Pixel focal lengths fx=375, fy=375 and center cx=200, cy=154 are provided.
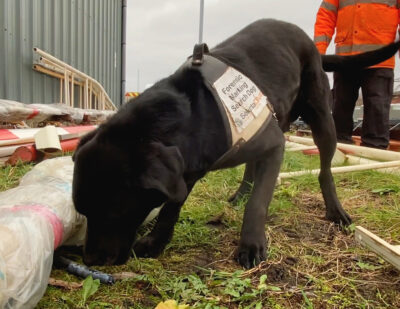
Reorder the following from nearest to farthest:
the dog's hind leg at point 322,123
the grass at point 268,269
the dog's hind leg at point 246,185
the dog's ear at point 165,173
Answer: the dog's ear at point 165,173, the grass at point 268,269, the dog's hind leg at point 322,123, the dog's hind leg at point 246,185

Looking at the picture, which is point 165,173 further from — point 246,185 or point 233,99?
point 246,185

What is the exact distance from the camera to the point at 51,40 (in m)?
6.50

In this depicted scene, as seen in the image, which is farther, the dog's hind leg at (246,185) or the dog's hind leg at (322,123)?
the dog's hind leg at (246,185)

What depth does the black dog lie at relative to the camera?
1.40 metres

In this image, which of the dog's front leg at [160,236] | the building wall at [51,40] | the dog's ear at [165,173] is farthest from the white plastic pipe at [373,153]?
the building wall at [51,40]

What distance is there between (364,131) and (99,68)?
22.0 feet

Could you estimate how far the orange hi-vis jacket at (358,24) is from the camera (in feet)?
15.4

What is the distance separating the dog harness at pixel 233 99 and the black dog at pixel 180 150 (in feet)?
0.11

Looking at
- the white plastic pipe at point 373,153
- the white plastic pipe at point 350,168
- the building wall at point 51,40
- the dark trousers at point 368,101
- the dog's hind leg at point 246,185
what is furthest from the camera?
the building wall at point 51,40

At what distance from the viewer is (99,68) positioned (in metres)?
9.45

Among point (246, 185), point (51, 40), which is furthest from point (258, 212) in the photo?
point (51, 40)

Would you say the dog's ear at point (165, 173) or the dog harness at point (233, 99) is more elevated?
the dog harness at point (233, 99)

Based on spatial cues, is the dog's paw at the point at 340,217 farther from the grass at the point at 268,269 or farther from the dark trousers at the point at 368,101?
the dark trousers at the point at 368,101

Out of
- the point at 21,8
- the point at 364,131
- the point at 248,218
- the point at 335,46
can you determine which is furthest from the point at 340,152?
the point at 21,8
